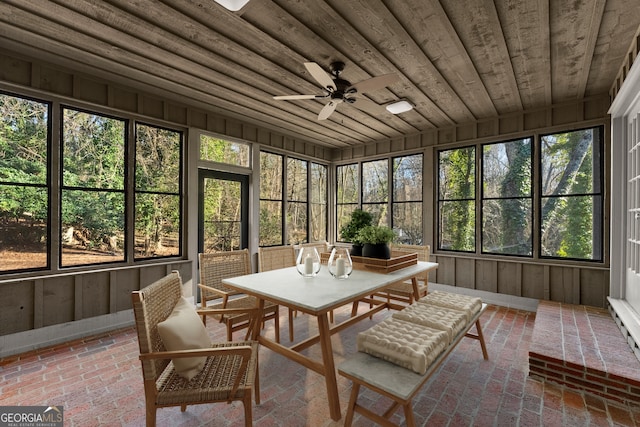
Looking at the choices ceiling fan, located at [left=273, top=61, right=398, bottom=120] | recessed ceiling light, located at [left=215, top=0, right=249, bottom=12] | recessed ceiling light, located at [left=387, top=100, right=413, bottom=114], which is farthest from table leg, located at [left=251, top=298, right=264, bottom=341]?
recessed ceiling light, located at [left=387, top=100, right=413, bottom=114]

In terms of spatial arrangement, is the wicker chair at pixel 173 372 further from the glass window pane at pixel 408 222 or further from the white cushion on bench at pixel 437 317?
the glass window pane at pixel 408 222

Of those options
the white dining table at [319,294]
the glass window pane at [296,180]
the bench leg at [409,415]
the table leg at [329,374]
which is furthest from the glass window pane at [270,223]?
the bench leg at [409,415]

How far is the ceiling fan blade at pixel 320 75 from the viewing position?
2266 millimetres

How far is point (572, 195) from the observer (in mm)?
3939

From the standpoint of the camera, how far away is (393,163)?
5.64 m

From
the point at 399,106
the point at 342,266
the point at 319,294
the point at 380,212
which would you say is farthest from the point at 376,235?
the point at 380,212

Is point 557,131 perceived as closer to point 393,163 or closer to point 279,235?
point 393,163

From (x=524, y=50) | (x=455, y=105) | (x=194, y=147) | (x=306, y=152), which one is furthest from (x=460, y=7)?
(x=306, y=152)

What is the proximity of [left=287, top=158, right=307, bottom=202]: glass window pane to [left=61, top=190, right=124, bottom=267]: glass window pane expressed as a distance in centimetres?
282

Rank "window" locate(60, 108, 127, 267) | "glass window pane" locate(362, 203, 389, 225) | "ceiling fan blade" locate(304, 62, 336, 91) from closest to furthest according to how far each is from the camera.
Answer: "ceiling fan blade" locate(304, 62, 336, 91), "window" locate(60, 108, 127, 267), "glass window pane" locate(362, 203, 389, 225)

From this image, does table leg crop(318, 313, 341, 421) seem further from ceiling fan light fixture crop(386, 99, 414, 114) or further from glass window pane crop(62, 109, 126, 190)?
glass window pane crop(62, 109, 126, 190)

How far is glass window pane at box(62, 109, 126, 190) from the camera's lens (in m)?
3.16

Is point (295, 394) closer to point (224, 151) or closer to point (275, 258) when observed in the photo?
point (275, 258)

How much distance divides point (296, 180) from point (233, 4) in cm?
387
